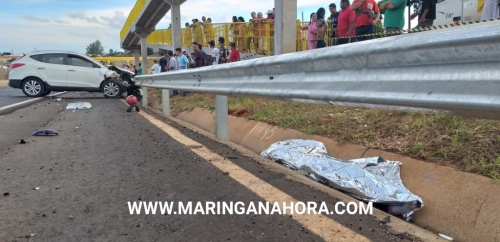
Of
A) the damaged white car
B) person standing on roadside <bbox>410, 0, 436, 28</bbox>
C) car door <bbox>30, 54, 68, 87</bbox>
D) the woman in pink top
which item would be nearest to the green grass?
person standing on roadside <bbox>410, 0, 436, 28</bbox>

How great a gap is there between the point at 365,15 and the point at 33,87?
1254 centimetres

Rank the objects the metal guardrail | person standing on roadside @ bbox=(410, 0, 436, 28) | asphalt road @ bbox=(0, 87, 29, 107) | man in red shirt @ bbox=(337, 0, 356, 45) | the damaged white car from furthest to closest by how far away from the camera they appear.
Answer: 1. the damaged white car
2. asphalt road @ bbox=(0, 87, 29, 107)
3. man in red shirt @ bbox=(337, 0, 356, 45)
4. person standing on roadside @ bbox=(410, 0, 436, 28)
5. the metal guardrail

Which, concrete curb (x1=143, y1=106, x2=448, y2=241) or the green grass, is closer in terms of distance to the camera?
concrete curb (x1=143, y1=106, x2=448, y2=241)

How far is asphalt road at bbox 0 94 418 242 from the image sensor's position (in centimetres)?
205

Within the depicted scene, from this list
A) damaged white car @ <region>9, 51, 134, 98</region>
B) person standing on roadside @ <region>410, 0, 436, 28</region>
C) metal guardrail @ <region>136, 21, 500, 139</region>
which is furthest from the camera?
damaged white car @ <region>9, 51, 134, 98</region>

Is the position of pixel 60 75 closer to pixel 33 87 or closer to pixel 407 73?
pixel 33 87

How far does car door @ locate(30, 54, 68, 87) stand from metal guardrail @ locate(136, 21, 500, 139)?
13.6 metres

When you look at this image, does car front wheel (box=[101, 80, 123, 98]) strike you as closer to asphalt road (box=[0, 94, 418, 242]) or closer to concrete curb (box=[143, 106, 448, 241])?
asphalt road (box=[0, 94, 418, 242])

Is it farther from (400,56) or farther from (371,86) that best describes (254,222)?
(400,56)

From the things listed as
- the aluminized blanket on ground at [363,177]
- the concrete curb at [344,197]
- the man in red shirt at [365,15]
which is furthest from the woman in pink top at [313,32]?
the aluminized blanket on ground at [363,177]

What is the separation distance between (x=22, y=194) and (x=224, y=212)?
1406 millimetres

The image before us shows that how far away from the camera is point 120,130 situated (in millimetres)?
5781

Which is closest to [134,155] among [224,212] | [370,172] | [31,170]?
[31,170]

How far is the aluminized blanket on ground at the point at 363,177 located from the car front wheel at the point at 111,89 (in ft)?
41.4
